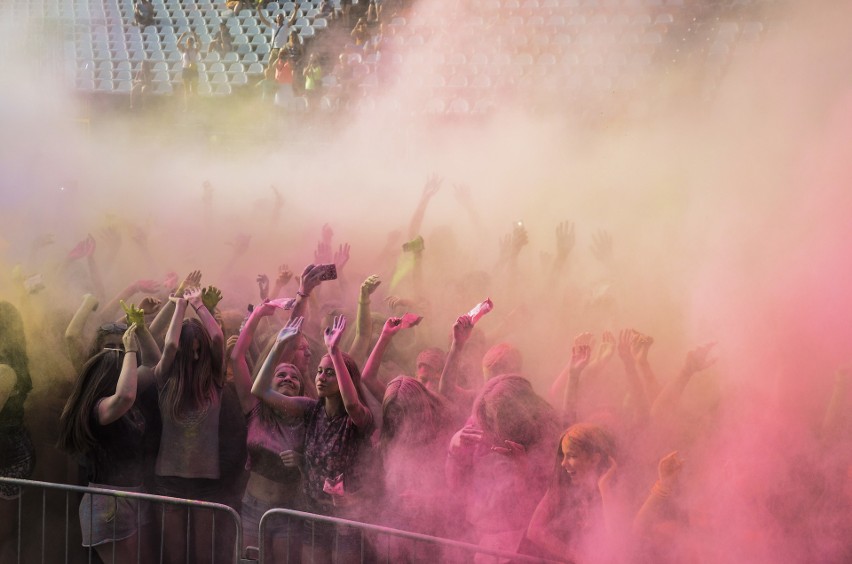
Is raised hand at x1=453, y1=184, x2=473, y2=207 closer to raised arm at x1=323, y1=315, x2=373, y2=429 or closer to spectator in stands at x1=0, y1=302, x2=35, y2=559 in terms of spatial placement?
raised arm at x1=323, y1=315, x2=373, y2=429

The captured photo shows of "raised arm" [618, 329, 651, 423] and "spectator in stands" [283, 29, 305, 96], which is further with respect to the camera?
"spectator in stands" [283, 29, 305, 96]

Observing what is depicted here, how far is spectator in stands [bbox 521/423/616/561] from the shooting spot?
2.75 m

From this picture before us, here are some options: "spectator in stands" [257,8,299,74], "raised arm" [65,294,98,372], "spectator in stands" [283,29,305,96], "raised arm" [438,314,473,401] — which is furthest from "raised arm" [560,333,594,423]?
"spectator in stands" [257,8,299,74]

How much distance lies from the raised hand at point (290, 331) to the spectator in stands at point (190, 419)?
294mm

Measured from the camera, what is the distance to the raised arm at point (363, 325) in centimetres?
339

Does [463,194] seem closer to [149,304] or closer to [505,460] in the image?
[149,304]

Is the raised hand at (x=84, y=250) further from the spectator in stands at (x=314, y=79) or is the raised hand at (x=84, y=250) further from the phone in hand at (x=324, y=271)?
the phone in hand at (x=324, y=271)

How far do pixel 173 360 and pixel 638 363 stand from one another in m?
1.57

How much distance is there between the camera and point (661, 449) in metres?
2.93

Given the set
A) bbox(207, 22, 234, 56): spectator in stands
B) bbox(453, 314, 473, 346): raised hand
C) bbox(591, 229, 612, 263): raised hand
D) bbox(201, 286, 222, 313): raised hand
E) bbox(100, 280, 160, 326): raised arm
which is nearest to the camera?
bbox(453, 314, 473, 346): raised hand

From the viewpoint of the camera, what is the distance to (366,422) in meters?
3.04

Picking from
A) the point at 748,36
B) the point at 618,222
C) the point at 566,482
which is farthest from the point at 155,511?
the point at 748,36

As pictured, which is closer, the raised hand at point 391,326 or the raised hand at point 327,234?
the raised hand at point 391,326

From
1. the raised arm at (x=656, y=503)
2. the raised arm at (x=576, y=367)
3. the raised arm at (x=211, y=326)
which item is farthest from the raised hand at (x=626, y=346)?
the raised arm at (x=211, y=326)
